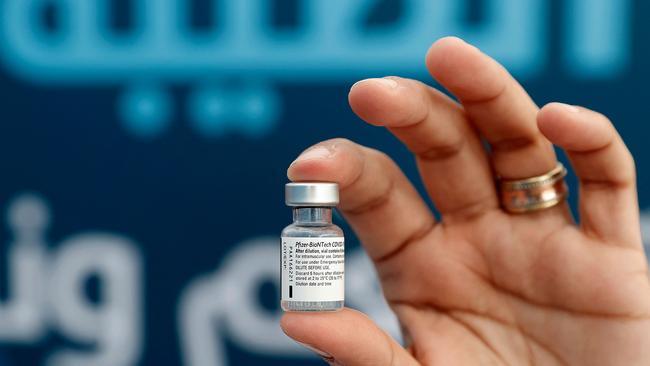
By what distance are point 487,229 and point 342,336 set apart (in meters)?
0.27

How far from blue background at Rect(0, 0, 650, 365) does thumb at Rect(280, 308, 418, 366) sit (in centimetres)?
81

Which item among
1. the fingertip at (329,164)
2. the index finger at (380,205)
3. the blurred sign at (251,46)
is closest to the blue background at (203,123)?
the blurred sign at (251,46)

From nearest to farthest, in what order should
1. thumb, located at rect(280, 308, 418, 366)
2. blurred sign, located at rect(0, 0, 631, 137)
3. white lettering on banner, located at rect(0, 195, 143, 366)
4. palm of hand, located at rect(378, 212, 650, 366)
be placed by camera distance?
thumb, located at rect(280, 308, 418, 366) → palm of hand, located at rect(378, 212, 650, 366) → blurred sign, located at rect(0, 0, 631, 137) → white lettering on banner, located at rect(0, 195, 143, 366)

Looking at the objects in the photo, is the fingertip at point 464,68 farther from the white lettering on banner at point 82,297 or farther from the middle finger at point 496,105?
the white lettering on banner at point 82,297

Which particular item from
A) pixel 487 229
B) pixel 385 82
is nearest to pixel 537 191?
pixel 487 229

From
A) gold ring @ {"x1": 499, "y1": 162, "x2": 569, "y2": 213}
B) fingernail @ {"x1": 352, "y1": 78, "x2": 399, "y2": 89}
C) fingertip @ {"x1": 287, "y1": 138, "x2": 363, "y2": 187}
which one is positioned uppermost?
fingernail @ {"x1": 352, "y1": 78, "x2": 399, "y2": 89}

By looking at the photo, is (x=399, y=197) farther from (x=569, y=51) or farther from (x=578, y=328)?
(x=569, y=51)

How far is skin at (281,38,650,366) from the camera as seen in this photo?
75cm

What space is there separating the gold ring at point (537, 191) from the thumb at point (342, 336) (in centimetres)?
23

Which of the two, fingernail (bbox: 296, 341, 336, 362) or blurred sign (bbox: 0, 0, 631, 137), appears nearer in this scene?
fingernail (bbox: 296, 341, 336, 362)

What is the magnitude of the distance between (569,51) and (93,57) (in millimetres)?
978

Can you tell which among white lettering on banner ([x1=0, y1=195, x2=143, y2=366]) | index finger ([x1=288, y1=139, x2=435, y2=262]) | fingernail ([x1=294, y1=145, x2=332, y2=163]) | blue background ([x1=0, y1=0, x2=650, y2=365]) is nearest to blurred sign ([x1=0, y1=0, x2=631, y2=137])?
blue background ([x1=0, y1=0, x2=650, y2=365])

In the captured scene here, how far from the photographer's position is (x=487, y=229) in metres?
0.85

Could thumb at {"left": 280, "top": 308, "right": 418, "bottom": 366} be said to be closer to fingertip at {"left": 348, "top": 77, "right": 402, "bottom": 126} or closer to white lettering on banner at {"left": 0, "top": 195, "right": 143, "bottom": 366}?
fingertip at {"left": 348, "top": 77, "right": 402, "bottom": 126}
